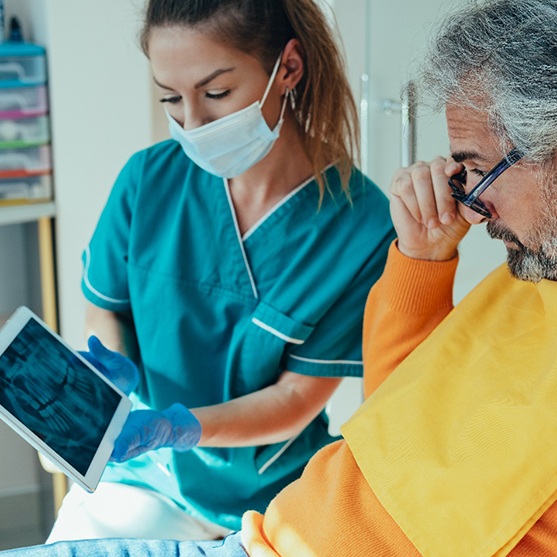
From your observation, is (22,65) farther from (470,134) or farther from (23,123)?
(470,134)

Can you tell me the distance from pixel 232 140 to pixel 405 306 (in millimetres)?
371

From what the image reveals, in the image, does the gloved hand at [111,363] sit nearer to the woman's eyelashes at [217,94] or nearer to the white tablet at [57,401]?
the white tablet at [57,401]

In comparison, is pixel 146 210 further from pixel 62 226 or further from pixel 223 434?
pixel 62 226

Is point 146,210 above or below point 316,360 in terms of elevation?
above

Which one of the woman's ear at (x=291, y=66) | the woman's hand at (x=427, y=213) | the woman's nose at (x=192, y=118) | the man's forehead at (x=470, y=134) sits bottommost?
the woman's hand at (x=427, y=213)

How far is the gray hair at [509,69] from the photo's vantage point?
2.91 feet

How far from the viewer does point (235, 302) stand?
4.69 feet

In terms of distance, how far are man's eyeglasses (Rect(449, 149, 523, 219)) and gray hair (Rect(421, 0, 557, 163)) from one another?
2cm

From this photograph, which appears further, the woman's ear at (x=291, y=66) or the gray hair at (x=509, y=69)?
the woman's ear at (x=291, y=66)

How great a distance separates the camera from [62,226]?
7.45 ft

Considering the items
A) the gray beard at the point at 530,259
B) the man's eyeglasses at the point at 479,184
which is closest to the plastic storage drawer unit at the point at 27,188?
the man's eyeglasses at the point at 479,184

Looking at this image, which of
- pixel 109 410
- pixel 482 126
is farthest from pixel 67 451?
pixel 482 126

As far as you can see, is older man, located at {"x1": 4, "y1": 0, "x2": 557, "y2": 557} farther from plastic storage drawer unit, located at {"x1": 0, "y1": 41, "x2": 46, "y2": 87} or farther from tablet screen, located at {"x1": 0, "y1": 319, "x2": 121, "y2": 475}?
plastic storage drawer unit, located at {"x1": 0, "y1": 41, "x2": 46, "y2": 87}

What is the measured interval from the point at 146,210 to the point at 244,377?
0.32 meters
